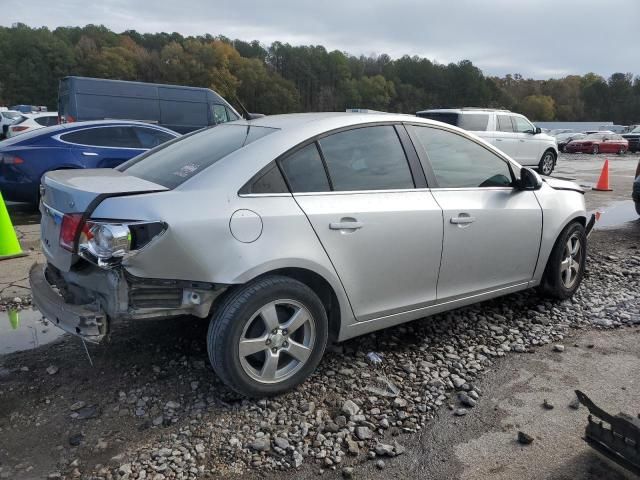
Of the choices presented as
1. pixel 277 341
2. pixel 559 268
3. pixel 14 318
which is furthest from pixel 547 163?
pixel 14 318

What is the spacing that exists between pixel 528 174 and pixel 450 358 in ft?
5.06

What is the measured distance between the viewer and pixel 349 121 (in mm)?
3396

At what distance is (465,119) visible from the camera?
14.0 m

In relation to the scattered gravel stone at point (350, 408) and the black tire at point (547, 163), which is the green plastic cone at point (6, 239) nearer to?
the scattered gravel stone at point (350, 408)

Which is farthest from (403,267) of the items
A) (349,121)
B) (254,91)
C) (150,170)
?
(254,91)

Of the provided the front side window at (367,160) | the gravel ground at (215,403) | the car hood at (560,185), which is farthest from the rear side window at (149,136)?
the car hood at (560,185)

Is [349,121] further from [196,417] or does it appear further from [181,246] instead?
[196,417]

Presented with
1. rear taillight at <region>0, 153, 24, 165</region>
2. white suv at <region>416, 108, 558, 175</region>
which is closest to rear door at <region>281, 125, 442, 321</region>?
rear taillight at <region>0, 153, 24, 165</region>

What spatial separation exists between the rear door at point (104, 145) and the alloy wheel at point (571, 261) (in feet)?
21.9

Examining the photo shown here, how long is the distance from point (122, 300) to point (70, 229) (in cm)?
48

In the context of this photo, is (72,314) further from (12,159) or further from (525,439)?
(12,159)

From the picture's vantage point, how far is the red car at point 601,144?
95.7ft

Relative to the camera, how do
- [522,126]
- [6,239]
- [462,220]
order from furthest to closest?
[522,126], [6,239], [462,220]

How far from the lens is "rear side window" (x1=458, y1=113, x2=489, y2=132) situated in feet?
45.7
